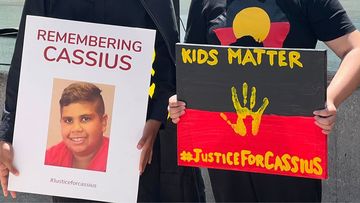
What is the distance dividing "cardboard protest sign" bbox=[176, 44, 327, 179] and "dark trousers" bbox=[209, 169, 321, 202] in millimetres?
114

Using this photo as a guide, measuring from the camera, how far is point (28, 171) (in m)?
2.52

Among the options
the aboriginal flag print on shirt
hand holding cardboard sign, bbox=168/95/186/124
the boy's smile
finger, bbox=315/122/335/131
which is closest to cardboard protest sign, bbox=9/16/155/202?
the boy's smile

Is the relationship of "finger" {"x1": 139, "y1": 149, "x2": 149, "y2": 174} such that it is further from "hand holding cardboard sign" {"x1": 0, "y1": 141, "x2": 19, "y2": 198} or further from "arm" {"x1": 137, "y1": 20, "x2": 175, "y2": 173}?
"hand holding cardboard sign" {"x1": 0, "y1": 141, "x2": 19, "y2": 198}

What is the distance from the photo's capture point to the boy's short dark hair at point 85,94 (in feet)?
7.98

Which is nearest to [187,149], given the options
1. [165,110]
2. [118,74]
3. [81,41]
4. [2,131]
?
[165,110]

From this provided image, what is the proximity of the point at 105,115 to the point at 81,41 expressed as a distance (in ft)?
0.86

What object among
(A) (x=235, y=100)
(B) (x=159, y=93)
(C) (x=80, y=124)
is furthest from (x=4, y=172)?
(A) (x=235, y=100)

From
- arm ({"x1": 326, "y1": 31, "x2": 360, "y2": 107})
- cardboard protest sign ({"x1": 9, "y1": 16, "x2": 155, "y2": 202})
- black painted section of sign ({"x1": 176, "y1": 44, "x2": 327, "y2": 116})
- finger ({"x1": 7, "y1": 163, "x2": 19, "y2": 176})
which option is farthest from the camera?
finger ({"x1": 7, "y1": 163, "x2": 19, "y2": 176})

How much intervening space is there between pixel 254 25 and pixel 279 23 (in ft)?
0.27

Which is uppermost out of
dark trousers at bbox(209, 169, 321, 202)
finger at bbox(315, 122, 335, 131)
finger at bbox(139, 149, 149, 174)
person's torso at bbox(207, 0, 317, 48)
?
person's torso at bbox(207, 0, 317, 48)

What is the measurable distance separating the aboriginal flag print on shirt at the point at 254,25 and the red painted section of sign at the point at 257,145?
0.26 meters

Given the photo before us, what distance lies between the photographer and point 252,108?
2.28 metres

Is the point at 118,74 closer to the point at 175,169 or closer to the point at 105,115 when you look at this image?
the point at 105,115

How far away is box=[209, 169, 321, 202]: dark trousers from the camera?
2.45 m
